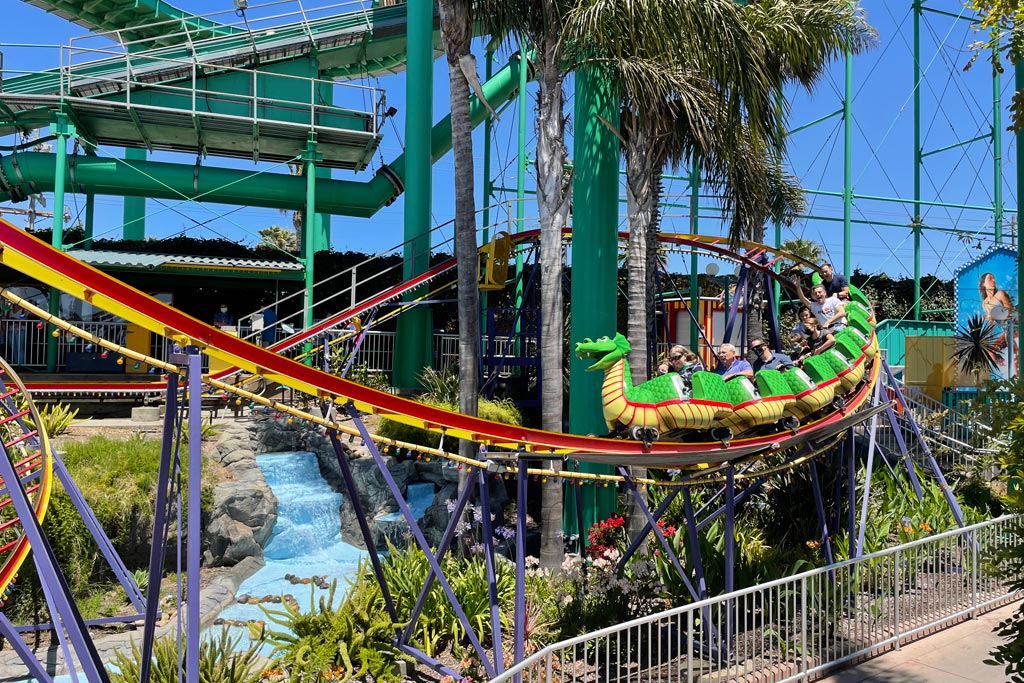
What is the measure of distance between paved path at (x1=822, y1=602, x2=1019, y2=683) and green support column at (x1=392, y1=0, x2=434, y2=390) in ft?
36.6

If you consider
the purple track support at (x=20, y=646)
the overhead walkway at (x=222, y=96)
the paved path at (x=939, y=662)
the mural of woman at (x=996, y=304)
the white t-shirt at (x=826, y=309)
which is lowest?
the paved path at (x=939, y=662)

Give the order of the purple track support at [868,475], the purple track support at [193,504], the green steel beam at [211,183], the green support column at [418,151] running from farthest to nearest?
the green steel beam at [211,183] < the green support column at [418,151] < the purple track support at [868,475] < the purple track support at [193,504]

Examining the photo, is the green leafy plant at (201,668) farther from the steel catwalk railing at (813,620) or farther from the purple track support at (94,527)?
the steel catwalk railing at (813,620)

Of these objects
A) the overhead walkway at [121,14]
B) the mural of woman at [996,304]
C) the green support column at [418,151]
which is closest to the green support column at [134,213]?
the overhead walkway at [121,14]

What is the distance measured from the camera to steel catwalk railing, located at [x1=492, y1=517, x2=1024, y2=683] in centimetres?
628

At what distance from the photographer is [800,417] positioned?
748cm

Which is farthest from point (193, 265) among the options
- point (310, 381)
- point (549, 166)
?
point (310, 381)

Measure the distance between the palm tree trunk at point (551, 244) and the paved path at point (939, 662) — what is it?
3441 mm

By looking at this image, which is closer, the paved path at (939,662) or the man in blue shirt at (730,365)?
the paved path at (939,662)

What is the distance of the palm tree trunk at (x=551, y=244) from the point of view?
30.1ft

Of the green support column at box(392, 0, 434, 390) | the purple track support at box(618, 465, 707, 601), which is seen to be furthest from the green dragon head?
the green support column at box(392, 0, 434, 390)

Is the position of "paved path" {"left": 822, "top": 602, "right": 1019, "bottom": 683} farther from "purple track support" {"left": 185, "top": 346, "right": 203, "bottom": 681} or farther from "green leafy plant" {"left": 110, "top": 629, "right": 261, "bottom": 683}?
"purple track support" {"left": 185, "top": 346, "right": 203, "bottom": 681}

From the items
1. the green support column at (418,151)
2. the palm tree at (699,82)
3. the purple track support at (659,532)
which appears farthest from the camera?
the green support column at (418,151)

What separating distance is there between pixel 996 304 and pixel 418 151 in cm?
1366
